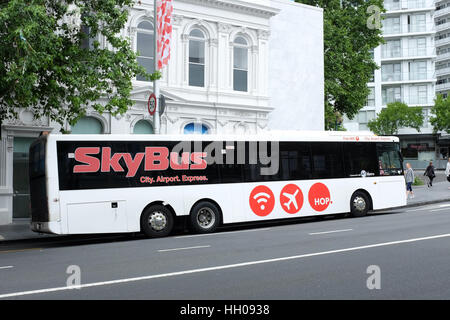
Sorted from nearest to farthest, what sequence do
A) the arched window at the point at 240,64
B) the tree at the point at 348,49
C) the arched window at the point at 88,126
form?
the arched window at the point at 88,126
the arched window at the point at 240,64
the tree at the point at 348,49

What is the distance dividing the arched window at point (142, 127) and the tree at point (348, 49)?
14.0 metres

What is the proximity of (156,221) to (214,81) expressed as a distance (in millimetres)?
10420

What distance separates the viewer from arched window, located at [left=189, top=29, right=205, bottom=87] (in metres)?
22.1

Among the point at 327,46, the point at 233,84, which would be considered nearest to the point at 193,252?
the point at 233,84

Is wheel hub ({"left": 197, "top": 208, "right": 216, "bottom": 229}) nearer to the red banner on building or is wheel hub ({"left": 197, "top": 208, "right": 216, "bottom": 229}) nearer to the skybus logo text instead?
the skybus logo text

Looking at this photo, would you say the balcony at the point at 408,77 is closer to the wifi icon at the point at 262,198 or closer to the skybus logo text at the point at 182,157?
the skybus logo text at the point at 182,157

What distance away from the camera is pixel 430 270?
7.13m

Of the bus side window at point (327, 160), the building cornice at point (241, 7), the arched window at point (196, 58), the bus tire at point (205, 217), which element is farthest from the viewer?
the building cornice at point (241, 7)

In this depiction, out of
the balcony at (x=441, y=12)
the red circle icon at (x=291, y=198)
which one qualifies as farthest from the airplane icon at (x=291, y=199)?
the balcony at (x=441, y=12)

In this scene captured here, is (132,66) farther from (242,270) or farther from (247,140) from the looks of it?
(242,270)

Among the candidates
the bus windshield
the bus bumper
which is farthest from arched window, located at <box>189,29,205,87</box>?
the bus bumper

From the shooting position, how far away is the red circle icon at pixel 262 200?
49.3ft

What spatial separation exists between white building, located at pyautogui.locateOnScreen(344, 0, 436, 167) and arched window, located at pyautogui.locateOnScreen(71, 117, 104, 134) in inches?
2188

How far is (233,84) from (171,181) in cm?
1028
